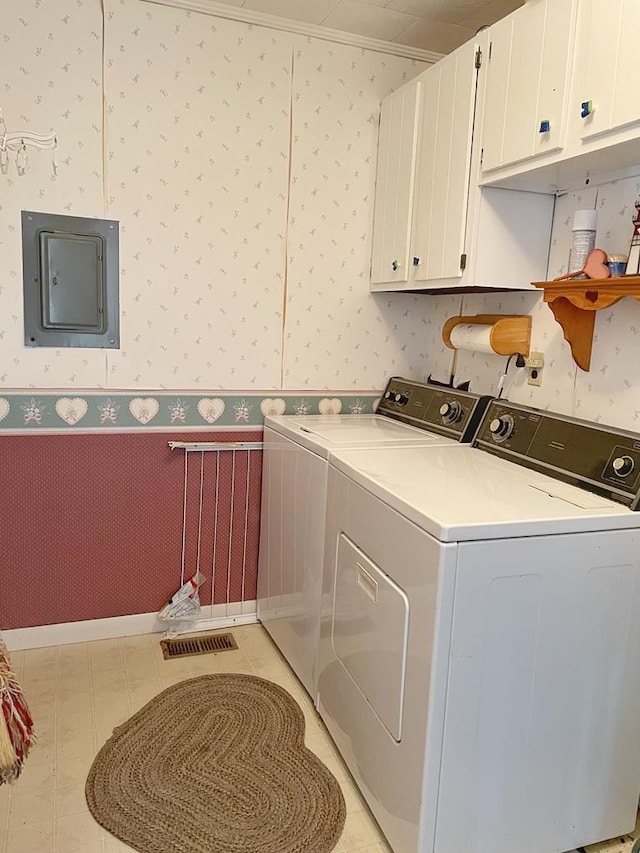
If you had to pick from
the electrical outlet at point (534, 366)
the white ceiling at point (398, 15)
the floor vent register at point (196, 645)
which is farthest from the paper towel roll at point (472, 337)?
the floor vent register at point (196, 645)

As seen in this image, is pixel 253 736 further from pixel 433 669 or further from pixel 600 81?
pixel 600 81

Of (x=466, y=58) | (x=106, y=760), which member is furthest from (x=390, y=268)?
(x=106, y=760)

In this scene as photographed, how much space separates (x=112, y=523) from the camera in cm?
266

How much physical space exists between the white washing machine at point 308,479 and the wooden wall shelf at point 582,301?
0.44 m

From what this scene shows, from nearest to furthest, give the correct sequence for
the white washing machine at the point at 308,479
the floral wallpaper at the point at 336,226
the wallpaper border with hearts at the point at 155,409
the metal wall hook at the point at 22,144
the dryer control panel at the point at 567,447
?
Answer: the dryer control panel at the point at 567,447, the metal wall hook at the point at 22,144, the white washing machine at the point at 308,479, the wallpaper border with hearts at the point at 155,409, the floral wallpaper at the point at 336,226

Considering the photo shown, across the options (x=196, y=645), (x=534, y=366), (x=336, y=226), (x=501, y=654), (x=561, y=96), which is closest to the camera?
(x=501, y=654)

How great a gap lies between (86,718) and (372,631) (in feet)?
3.70

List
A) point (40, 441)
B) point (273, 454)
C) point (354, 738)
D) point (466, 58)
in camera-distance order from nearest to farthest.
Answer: point (354, 738), point (466, 58), point (40, 441), point (273, 454)

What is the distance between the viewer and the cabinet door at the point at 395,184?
8.27 ft

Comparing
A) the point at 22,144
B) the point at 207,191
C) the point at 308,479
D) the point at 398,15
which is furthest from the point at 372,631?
the point at 398,15

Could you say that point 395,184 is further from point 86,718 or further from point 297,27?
point 86,718

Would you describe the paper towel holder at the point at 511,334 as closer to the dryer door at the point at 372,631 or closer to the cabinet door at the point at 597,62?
the cabinet door at the point at 597,62

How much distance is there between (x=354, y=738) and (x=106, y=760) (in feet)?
2.56

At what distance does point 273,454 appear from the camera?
268cm
